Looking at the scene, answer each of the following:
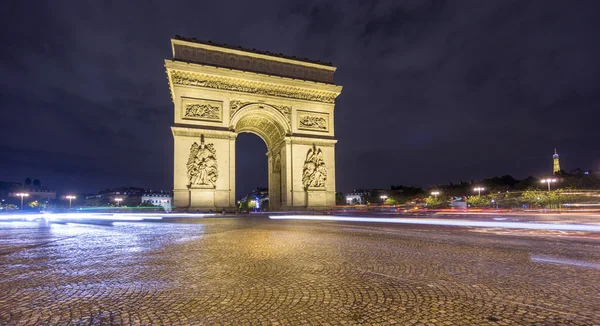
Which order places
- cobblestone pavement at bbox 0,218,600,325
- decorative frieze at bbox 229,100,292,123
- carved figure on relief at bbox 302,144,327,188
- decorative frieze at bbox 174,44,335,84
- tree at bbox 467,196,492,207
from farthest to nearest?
tree at bbox 467,196,492,207
carved figure on relief at bbox 302,144,327,188
decorative frieze at bbox 229,100,292,123
decorative frieze at bbox 174,44,335,84
cobblestone pavement at bbox 0,218,600,325

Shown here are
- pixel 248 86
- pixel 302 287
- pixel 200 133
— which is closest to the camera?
pixel 302 287

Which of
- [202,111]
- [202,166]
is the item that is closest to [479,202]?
[202,166]

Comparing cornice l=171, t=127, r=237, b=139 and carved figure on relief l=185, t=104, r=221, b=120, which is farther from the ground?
carved figure on relief l=185, t=104, r=221, b=120

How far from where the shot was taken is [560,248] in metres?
→ 6.46

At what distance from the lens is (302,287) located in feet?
11.8

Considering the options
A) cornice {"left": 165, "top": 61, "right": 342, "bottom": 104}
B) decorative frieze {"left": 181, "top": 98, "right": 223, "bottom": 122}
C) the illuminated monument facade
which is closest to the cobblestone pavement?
the illuminated monument facade

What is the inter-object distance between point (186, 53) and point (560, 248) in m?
25.9

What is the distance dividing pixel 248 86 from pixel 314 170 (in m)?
8.84

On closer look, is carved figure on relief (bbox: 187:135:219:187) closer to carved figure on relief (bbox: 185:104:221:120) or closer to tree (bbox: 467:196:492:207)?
carved figure on relief (bbox: 185:104:221:120)

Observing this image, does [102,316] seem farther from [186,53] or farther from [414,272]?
[186,53]

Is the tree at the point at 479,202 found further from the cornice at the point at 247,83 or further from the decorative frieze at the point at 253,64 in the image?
the decorative frieze at the point at 253,64

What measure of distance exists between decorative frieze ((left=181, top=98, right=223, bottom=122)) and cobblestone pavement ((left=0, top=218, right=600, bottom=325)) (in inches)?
783

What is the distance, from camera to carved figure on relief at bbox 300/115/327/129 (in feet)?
94.5

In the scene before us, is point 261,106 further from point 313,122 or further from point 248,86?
point 313,122
